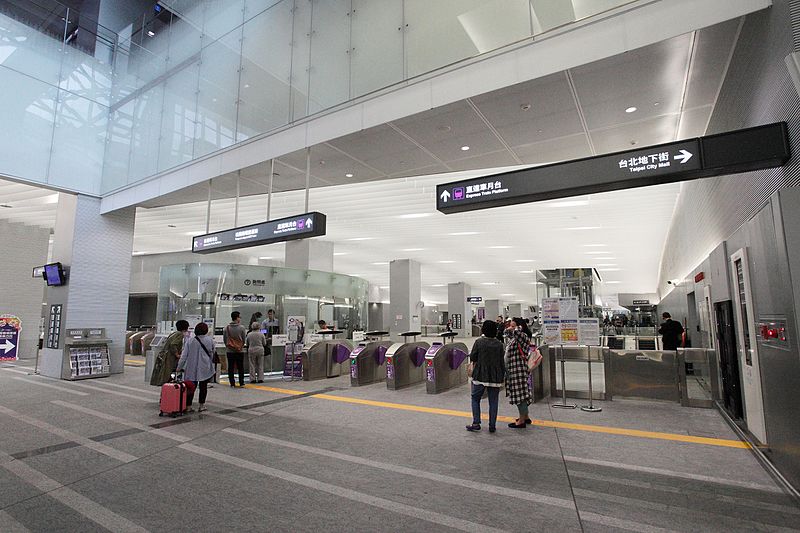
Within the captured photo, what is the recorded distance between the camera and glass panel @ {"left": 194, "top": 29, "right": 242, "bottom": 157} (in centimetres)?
942

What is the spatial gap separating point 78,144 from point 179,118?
3331 millimetres

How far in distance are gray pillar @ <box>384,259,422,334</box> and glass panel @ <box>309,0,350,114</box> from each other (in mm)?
17809

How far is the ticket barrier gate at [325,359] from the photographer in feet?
35.5

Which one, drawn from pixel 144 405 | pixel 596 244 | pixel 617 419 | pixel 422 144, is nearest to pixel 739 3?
pixel 422 144

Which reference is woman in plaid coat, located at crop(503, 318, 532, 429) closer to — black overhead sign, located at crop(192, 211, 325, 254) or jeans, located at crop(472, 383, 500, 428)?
jeans, located at crop(472, 383, 500, 428)

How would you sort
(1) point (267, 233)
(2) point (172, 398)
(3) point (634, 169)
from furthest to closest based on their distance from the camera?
(1) point (267, 233) < (2) point (172, 398) < (3) point (634, 169)

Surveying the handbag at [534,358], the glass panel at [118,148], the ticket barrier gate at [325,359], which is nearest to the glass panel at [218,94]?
the glass panel at [118,148]

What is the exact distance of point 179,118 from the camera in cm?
1069

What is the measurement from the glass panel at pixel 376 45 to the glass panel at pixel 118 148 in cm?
800

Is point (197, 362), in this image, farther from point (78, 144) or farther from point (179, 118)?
point (78, 144)

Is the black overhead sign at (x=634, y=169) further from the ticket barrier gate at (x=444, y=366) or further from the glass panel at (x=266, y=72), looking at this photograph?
the glass panel at (x=266, y=72)

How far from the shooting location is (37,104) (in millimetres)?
10727

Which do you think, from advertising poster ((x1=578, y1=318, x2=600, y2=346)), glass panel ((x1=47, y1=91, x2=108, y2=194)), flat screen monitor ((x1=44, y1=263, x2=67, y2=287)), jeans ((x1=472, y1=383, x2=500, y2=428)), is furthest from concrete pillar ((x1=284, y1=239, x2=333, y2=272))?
jeans ((x1=472, y1=383, x2=500, y2=428))

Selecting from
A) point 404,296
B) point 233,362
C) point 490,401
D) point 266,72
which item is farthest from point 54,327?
point 404,296
